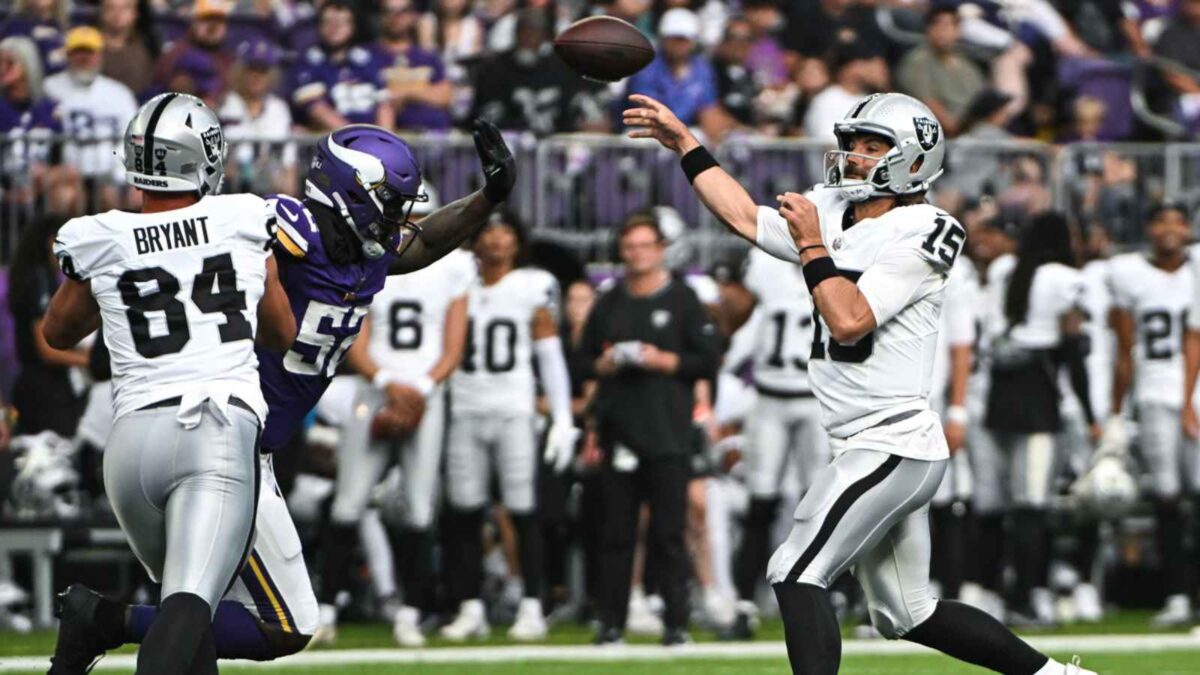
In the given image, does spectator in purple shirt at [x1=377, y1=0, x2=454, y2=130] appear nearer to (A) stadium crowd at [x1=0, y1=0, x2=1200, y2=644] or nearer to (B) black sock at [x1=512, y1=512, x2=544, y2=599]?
(A) stadium crowd at [x1=0, y1=0, x2=1200, y2=644]

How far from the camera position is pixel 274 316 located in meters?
5.42

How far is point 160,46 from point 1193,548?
6266mm

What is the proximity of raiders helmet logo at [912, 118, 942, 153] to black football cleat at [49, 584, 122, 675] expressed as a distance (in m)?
2.45

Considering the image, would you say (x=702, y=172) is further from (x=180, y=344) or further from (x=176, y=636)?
(x=176, y=636)

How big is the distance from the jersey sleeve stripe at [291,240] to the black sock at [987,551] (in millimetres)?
5344

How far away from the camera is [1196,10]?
14.1 m

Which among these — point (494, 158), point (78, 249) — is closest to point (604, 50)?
point (494, 158)

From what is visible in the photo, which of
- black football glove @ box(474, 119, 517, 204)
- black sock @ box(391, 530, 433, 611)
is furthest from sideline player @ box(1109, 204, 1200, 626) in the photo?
black football glove @ box(474, 119, 517, 204)

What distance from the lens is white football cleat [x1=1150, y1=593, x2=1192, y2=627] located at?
33.3 ft

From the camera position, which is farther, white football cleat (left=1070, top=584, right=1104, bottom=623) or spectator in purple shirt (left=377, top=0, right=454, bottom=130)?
spectator in purple shirt (left=377, top=0, right=454, bottom=130)

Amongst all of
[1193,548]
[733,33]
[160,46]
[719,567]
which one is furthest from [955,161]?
[160,46]

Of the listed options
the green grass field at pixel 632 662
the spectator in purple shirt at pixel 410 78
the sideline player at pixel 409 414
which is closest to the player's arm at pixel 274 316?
the green grass field at pixel 632 662

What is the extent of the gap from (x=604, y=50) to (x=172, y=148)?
5.10ft

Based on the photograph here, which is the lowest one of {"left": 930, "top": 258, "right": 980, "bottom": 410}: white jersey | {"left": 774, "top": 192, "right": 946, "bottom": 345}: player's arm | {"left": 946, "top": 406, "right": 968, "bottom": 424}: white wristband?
{"left": 946, "top": 406, "right": 968, "bottom": 424}: white wristband
